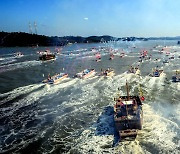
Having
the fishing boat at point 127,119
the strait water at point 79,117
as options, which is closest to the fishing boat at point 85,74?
the strait water at point 79,117

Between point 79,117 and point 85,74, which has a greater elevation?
point 85,74

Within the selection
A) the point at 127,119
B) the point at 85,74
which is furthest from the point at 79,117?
the point at 85,74

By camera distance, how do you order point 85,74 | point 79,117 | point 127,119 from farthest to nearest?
point 85,74, point 79,117, point 127,119

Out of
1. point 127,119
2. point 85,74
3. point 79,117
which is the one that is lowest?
point 79,117

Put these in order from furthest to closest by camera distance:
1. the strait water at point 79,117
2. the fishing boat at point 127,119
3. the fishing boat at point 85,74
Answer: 1. the fishing boat at point 85,74
2. the fishing boat at point 127,119
3. the strait water at point 79,117

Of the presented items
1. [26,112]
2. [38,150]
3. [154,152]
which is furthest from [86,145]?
[26,112]

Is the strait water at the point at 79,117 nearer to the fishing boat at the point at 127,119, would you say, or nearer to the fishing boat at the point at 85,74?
the fishing boat at the point at 127,119

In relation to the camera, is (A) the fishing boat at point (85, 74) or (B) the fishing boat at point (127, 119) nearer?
(B) the fishing boat at point (127, 119)

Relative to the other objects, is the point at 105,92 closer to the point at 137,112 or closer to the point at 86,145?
the point at 137,112

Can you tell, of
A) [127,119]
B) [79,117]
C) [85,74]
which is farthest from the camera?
[85,74]

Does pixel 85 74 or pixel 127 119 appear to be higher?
pixel 127 119

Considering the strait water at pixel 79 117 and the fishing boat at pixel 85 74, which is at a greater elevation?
the fishing boat at pixel 85 74

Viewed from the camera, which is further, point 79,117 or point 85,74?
point 85,74

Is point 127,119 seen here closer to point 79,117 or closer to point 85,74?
point 79,117
